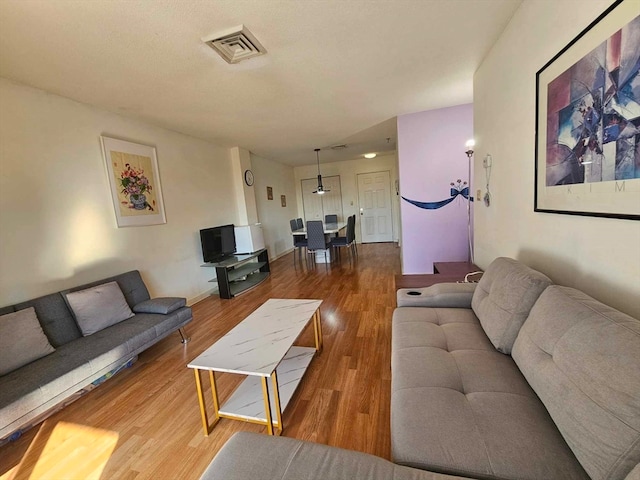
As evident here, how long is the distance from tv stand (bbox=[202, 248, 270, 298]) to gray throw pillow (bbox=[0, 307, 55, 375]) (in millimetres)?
2003

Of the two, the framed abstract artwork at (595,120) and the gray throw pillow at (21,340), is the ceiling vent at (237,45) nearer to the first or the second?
the framed abstract artwork at (595,120)

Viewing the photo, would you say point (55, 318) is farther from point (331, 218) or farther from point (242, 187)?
point (331, 218)

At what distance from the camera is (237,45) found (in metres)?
1.81

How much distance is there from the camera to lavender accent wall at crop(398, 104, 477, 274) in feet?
11.7

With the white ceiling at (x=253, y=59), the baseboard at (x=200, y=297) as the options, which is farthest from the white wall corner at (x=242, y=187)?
the white ceiling at (x=253, y=59)

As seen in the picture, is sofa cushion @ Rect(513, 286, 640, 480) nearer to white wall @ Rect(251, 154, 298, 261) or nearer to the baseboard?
the baseboard

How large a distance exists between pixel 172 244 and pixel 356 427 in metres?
3.08

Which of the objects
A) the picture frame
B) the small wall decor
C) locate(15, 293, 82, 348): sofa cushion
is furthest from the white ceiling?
locate(15, 293, 82, 348): sofa cushion

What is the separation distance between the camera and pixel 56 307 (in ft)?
6.73

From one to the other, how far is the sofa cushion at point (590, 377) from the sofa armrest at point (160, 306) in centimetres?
260

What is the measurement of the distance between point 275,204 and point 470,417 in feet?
19.7

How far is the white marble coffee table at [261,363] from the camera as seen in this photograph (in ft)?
4.57

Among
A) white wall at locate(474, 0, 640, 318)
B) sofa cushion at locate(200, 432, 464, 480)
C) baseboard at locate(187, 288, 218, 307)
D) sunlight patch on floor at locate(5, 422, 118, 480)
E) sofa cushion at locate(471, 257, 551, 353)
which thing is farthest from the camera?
baseboard at locate(187, 288, 218, 307)

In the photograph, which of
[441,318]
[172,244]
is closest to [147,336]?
[172,244]
